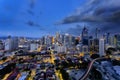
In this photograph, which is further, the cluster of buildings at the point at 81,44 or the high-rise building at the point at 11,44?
the high-rise building at the point at 11,44

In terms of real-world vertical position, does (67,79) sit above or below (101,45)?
below

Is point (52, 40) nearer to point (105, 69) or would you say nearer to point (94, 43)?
point (94, 43)

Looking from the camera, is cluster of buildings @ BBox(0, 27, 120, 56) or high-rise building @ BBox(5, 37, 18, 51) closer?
cluster of buildings @ BBox(0, 27, 120, 56)

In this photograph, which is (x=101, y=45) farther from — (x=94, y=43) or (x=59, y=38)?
(x=59, y=38)

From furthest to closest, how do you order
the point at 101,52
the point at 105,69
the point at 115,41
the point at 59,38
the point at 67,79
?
the point at 59,38
the point at 115,41
the point at 101,52
the point at 105,69
the point at 67,79

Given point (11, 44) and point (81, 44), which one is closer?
point (81, 44)

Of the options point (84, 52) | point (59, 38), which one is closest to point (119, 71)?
point (84, 52)

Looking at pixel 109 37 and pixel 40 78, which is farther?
pixel 109 37

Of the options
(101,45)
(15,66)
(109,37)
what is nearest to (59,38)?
(109,37)

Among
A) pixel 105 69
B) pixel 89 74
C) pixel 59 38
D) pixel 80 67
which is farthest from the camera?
pixel 59 38
